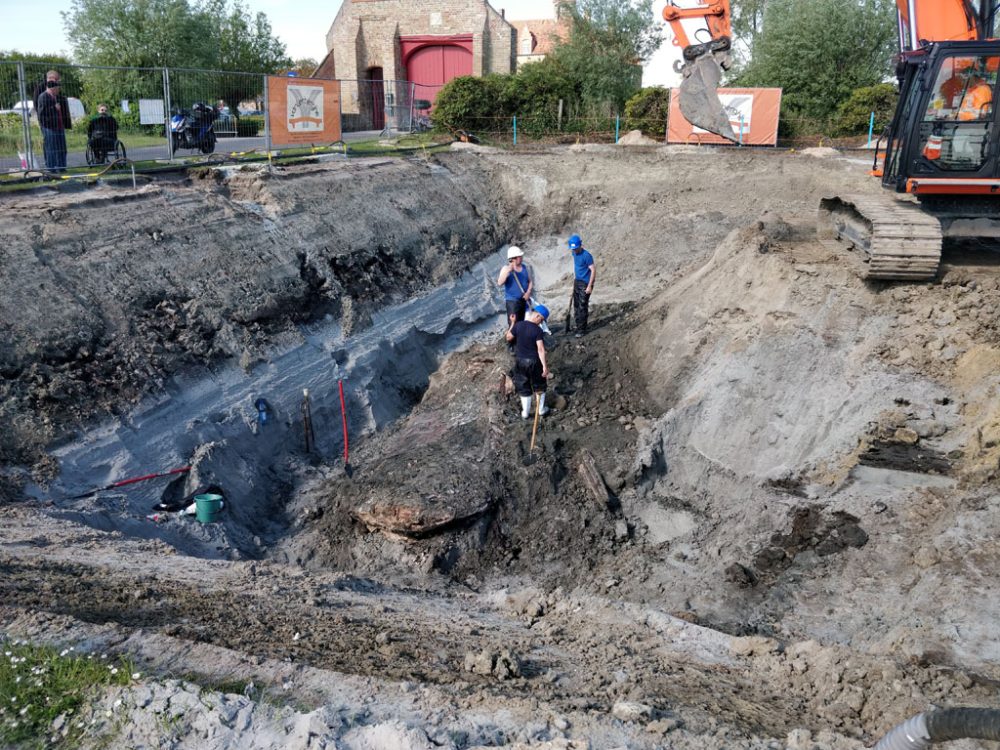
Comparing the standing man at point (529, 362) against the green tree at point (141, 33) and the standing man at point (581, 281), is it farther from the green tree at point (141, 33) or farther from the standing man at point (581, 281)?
the green tree at point (141, 33)

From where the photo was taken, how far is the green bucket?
8.81 meters

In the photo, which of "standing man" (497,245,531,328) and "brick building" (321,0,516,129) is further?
"brick building" (321,0,516,129)

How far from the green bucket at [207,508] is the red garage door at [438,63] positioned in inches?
1112

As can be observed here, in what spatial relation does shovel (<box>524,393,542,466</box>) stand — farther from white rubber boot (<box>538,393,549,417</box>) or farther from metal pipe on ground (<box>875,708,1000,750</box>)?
metal pipe on ground (<box>875,708,1000,750</box>)

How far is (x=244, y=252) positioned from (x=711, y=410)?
24.0 feet

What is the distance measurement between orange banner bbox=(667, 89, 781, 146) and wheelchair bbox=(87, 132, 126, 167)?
601 inches

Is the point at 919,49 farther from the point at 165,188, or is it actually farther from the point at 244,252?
the point at 165,188

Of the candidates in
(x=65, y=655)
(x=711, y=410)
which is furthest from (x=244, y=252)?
(x=65, y=655)

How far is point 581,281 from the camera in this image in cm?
1327

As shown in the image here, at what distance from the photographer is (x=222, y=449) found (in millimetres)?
9883

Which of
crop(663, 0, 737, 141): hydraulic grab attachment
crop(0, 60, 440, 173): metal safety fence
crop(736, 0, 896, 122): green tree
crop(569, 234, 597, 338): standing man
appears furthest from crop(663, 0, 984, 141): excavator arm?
crop(736, 0, 896, 122): green tree

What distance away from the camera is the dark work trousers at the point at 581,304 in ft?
43.8

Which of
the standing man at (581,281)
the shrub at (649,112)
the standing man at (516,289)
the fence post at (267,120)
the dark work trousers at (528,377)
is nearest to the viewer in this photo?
the dark work trousers at (528,377)

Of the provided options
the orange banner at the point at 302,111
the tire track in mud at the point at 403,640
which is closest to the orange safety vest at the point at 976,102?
the tire track in mud at the point at 403,640
